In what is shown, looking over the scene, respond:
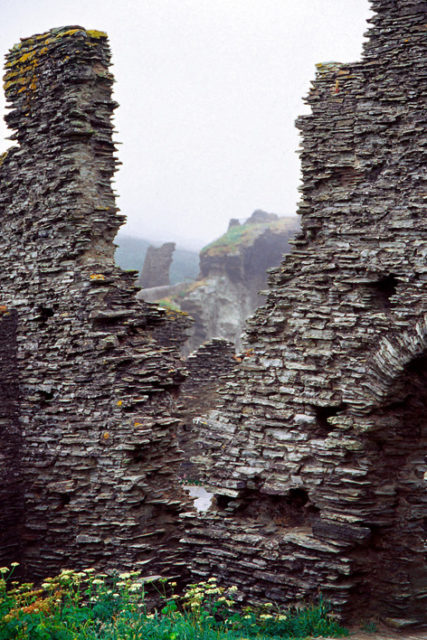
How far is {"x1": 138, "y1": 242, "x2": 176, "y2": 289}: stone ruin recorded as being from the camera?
137 feet

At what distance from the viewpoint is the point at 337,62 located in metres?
8.58

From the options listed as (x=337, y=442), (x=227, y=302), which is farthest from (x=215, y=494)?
(x=227, y=302)

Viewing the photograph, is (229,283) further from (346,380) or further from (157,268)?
(346,380)

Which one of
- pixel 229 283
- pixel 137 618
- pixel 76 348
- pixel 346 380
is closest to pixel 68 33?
pixel 76 348

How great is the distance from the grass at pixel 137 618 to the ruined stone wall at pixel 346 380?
0.97ft

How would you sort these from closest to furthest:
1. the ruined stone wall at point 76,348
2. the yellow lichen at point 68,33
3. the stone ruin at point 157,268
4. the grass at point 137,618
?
the grass at point 137,618 < the ruined stone wall at point 76,348 < the yellow lichen at point 68,33 < the stone ruin at point 157,268

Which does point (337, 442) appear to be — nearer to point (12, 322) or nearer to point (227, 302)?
point (12, 322)

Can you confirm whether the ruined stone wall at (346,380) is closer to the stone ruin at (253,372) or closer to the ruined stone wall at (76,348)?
the stone ruin at (253,372)

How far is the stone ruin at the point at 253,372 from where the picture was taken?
7750 millimetres

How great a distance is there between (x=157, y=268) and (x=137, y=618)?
35.7 m

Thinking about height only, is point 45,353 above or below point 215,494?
above

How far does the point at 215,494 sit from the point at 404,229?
3652 mm

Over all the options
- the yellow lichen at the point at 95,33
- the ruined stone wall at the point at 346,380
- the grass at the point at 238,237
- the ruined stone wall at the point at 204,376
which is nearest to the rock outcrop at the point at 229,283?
the grass at the point at 238,237

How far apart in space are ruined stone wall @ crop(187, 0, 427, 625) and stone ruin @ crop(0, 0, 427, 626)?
0.02 meters
